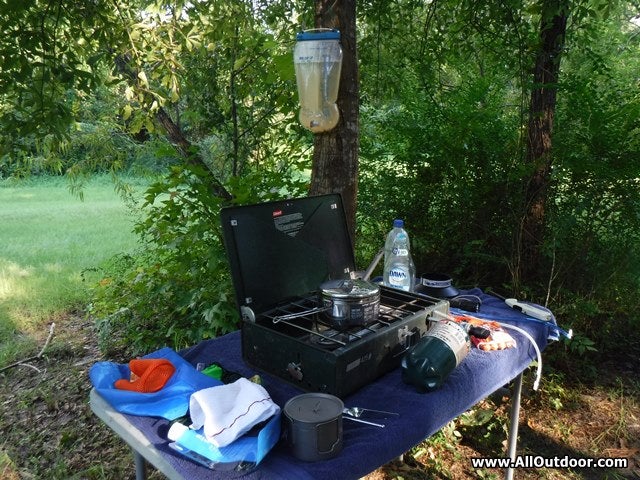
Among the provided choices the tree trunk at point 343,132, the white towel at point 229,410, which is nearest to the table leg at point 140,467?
the white towel at point 229,410

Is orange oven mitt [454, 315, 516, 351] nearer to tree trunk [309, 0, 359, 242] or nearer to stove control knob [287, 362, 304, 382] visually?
stove control knob [287, 362, 304, 382]

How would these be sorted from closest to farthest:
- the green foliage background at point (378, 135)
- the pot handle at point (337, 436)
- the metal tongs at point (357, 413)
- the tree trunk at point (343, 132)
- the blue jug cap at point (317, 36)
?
the pot handle at point (337, 436) < the metal tongs at point (357, 413) < the blue jug cap at point (317, 36) < the tree trunk at point (343, 132) < the green foliage background at point (378, 135)

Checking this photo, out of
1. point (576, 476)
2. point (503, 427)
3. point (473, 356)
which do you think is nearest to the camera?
point (473, 356)

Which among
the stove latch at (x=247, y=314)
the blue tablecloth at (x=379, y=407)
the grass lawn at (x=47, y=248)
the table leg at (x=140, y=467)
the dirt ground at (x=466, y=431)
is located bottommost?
the dirt ground at (x=466, y=431)

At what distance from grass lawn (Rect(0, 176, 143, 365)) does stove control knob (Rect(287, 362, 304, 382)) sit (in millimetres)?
3307

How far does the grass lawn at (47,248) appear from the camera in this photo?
4.51m

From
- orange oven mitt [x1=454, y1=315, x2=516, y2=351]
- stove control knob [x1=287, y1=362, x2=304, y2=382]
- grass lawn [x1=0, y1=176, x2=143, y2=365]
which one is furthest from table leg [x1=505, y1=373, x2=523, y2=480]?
grass lawn [x1=0, y1=176, x2=143, y2=365]

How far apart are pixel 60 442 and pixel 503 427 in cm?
249

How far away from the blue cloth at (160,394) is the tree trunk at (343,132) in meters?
1.35

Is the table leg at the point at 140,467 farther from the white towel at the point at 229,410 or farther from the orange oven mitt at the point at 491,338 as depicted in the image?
the orange oven mitt at the point at 491,338

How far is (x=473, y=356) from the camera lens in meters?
1.62

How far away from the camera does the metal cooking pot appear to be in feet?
4.67

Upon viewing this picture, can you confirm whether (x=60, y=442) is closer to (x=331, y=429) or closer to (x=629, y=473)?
(x=331, y=429)

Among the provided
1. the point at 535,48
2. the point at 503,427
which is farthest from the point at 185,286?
the point at 535,48
